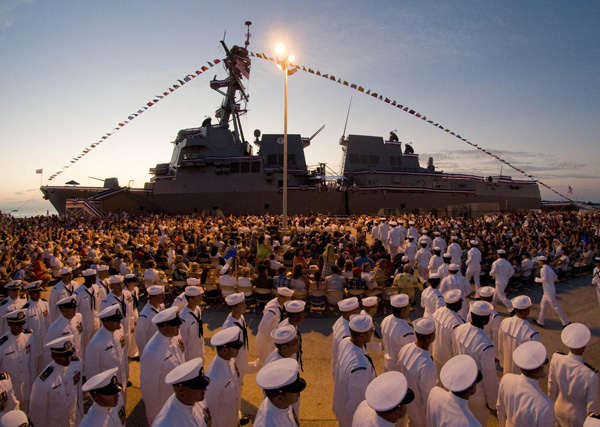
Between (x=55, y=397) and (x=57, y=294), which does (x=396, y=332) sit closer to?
(x=55, y=397)

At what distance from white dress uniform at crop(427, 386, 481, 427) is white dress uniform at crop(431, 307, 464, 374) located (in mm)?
2032

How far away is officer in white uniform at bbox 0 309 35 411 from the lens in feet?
13.7

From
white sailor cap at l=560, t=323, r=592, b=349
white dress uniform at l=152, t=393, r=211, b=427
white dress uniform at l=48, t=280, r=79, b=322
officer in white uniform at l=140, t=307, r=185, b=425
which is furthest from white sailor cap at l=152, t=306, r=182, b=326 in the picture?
white sailor cap at l=560, t=323, r=592, b=349

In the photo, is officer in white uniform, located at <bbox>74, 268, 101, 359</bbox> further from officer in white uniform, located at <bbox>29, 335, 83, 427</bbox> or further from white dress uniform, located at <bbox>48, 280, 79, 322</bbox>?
officer in white uniform, located at <bbox>29, 335, 83, 427</bbox>

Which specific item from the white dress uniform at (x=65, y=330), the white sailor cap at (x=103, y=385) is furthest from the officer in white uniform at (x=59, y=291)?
the white sailor cap at (x=103, y=385)

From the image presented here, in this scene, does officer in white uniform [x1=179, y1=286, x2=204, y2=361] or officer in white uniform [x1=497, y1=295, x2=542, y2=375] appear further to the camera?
officer in white uniform [x1=179, y1=286, x2=204, y2=361]

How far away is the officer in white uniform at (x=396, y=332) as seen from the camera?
14.2 feet

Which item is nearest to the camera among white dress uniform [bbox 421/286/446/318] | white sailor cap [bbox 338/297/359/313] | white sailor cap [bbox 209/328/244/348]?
white sailor cap [bbox 209/328/244/348]

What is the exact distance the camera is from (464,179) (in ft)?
117

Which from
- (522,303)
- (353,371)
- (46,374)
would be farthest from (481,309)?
(46,374)

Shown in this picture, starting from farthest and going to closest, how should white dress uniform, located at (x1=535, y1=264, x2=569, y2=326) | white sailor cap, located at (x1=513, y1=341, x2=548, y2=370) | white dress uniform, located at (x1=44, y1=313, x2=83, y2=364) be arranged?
white dress uniform, located at (x1=535, y1=264, x2=569, y2=326)
white dress uniform, located at (x1=44, y1=313, x2=83, y2=364)
white sailor cap, located at (x1=513, y1=341, x2=548, y2=370)

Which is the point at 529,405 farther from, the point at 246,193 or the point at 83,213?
the point at 83,213

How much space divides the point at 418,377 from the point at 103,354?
376 centimetres

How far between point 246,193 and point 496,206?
2150 centimetres
